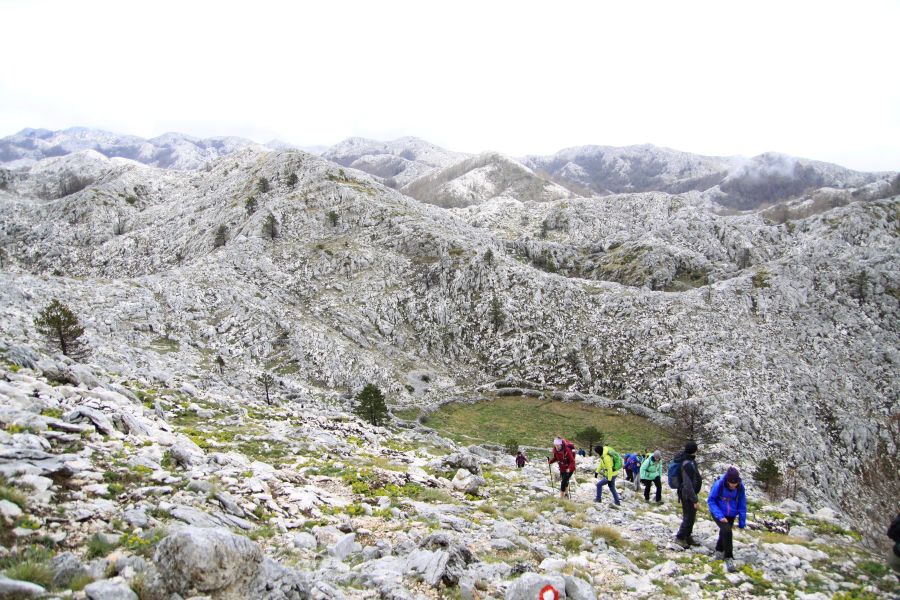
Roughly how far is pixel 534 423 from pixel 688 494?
131ft

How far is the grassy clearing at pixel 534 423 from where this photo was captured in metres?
47.7

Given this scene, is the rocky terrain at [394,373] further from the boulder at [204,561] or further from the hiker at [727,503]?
A: the hiker at [727,503]

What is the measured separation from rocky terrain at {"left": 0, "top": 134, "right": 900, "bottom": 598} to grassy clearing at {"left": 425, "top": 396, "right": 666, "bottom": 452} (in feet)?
7.94

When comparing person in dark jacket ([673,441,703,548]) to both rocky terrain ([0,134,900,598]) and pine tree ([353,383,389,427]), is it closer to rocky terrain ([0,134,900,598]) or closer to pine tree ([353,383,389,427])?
rocky terrain ([0,134,900,598])

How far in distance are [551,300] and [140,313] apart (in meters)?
57.9

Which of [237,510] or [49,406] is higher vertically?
[49,406]

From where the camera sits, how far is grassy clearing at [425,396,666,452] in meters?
47.7

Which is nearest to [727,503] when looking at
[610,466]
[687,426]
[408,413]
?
[610,466]

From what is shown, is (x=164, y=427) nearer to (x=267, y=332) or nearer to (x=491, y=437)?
(x=491, y=437)

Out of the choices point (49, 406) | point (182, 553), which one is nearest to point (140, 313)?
point (49, 406)

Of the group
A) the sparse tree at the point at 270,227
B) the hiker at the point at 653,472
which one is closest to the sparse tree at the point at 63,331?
the hiker at the point at 653,472

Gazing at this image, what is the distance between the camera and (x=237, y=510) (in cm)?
1191

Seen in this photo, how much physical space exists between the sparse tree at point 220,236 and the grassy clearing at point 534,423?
59.4 metres

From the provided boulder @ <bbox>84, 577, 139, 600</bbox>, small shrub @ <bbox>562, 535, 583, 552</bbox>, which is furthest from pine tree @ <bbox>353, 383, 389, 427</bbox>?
boulder @ <bbox>84, 577, 139, 600</bbox>
